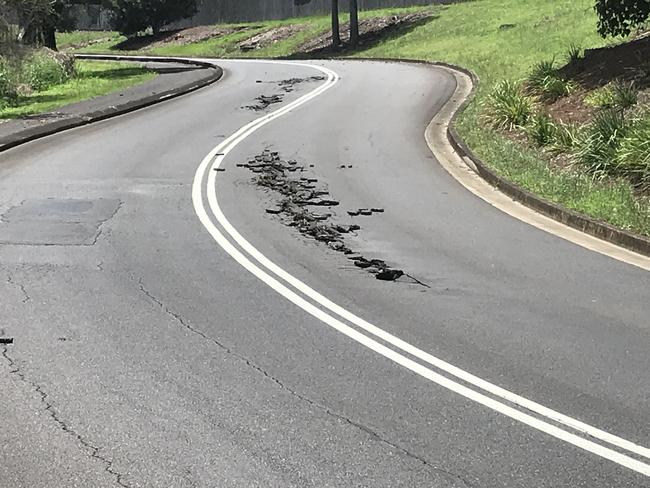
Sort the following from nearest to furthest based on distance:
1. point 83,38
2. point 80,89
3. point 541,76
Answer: point 541,76
point 80,89
point 83,38

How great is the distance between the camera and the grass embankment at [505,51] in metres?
11.9

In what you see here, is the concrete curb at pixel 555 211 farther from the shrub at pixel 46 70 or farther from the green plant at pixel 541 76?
the shrub at pixel 46 70

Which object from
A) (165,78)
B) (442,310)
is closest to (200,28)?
(165,78)

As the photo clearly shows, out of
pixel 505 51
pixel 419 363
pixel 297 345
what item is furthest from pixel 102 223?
pixel 505 51

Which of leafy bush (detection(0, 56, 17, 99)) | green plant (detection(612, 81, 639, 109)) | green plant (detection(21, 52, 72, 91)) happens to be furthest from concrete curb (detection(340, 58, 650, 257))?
green plant (detection(21, 52, 72, 91))

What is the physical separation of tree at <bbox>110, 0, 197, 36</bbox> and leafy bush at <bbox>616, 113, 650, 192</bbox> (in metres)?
58.4

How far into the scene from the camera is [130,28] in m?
67.9

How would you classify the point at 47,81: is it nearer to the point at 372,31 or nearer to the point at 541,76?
the point at 541,76

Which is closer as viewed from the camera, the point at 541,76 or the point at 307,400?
the point at 307,400

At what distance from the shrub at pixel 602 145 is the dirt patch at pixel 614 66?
7.52ft

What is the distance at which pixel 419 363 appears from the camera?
6.41 meters

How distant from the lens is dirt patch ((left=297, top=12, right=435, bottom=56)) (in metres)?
47.9

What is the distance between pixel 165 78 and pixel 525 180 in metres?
22.7

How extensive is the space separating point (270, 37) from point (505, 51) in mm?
27731
